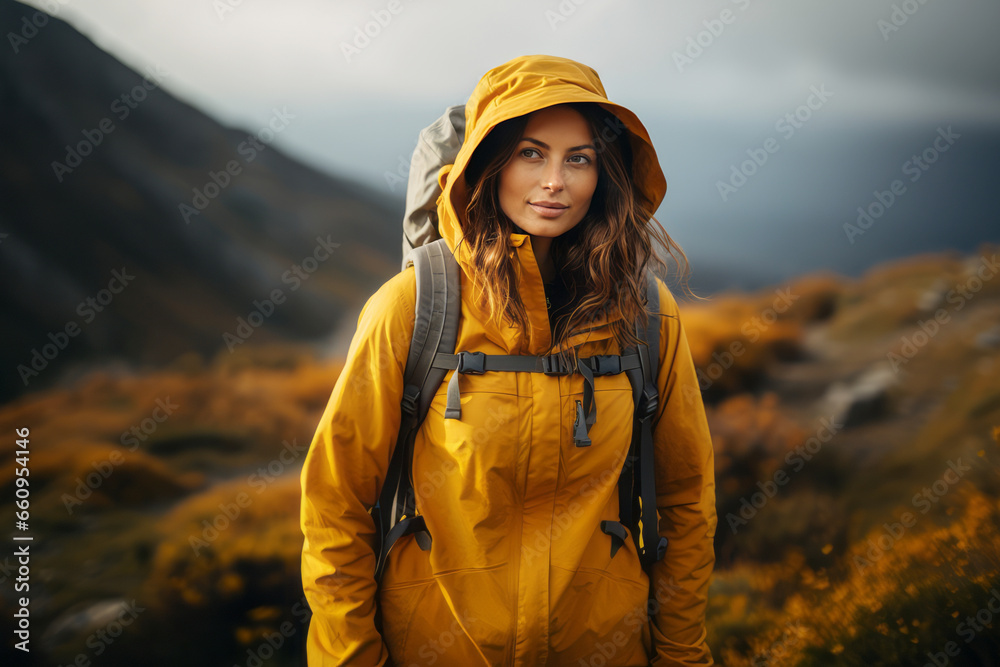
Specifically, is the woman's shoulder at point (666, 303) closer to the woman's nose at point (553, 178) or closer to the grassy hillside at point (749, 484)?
the woman's nose at point (553, 178)

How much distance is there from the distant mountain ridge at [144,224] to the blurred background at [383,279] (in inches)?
0.5

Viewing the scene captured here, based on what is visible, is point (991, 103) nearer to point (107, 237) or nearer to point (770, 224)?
point (770, 224)

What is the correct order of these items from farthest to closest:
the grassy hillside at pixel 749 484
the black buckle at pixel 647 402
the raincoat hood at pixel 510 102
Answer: the grassy hillside at pixel 749 484, the black buckle at pixel 647 402, the raincoat hood at pixel 510 102

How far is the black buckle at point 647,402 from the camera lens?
5.10 ft

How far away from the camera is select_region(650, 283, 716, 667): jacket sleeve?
1.61 metres

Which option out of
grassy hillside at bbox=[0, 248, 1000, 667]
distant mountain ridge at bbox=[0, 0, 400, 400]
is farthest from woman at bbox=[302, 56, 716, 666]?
distant mountain ridge at bbox=[0, 0, 400, 400]

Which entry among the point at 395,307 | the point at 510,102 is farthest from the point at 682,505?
the point at 510,102

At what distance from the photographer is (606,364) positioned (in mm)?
1463

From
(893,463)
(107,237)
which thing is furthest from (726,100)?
(107,237)

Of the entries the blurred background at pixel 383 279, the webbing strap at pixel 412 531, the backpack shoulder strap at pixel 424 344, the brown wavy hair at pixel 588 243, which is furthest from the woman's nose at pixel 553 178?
the blurred background at pixel 383 279

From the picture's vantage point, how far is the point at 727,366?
3109 mm

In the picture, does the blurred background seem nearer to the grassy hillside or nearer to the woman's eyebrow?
the grassy hillside

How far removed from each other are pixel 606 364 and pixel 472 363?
0.33m

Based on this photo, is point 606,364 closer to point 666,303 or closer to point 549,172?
point 666,303
